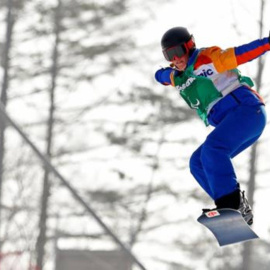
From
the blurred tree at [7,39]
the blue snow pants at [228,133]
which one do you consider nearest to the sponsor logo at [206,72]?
the blue snow pants at [228,133]

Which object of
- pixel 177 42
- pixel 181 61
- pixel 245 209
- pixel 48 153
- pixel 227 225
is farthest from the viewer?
pixel 48 153

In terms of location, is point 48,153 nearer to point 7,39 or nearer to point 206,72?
point 7,39

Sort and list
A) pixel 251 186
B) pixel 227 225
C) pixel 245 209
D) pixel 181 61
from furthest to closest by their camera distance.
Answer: pixel 251 186
pixel 227 225
pixel 245 209
pixel 181 61

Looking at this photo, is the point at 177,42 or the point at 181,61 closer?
the point at 177,42

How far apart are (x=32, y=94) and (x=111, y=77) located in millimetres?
1849

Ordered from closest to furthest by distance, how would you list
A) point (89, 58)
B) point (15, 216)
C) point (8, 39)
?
point (15, 216)
point (8, 39)
point (89, 58)

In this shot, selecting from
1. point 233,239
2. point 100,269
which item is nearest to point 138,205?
point 100,269

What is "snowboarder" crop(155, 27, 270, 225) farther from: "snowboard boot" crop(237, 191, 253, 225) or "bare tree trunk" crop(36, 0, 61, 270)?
"bare tree trunk" crop(36, 0, 61, 270)

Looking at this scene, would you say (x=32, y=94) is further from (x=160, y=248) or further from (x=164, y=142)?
(x=160, y=248)

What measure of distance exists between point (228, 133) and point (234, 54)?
0.63 m

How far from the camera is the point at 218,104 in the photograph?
8.26 m

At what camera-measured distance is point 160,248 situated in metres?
26.8

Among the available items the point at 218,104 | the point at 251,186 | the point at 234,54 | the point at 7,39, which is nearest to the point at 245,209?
the point at 218,104

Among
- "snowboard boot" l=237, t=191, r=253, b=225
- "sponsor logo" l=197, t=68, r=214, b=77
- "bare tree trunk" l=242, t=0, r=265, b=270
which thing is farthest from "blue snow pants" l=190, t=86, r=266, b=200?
"bare tree trunk" l=242, t=0, r=265, b=270
